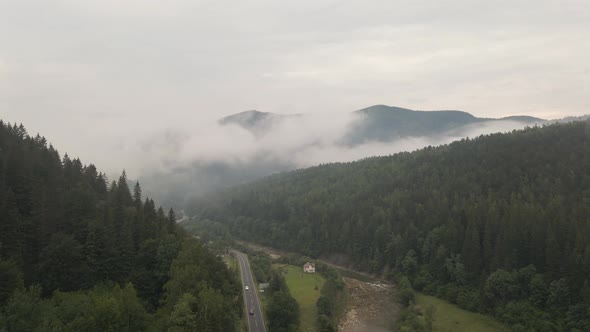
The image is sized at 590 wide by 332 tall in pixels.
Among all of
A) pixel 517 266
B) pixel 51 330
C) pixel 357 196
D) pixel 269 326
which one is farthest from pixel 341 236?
pixel 51 330

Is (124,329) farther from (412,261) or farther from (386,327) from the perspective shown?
(412,261)

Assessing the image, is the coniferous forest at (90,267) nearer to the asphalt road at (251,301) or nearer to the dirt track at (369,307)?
the asphalt road at (251,301)

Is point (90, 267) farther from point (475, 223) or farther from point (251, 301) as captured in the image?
point (475, 223)

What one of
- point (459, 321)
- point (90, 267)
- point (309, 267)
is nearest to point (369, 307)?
point (459, 321)

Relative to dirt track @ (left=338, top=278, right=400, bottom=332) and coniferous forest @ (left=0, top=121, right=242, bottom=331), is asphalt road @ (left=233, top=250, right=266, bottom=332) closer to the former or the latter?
coniferous forest @ (left=0, top=121, right=242, bottom=331)

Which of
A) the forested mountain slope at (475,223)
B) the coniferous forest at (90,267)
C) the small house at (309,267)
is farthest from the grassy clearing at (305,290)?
the forested mountain slope at (475,223)
